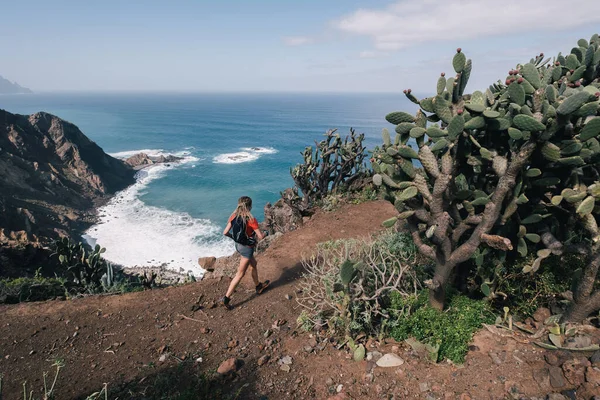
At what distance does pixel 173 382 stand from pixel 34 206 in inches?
1362

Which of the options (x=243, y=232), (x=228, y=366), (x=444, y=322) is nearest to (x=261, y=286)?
(x=243, y=232)

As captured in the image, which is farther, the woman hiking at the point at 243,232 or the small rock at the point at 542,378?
the woman hiking at the point at 243,232

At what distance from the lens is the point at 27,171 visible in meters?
35.3

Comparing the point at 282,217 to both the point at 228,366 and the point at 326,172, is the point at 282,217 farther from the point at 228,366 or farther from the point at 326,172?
the point at 228,366

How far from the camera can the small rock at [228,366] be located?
14.8 ft

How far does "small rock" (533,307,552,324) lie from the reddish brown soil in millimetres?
769

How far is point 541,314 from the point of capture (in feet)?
16.0

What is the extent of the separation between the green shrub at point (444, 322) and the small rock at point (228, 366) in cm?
205

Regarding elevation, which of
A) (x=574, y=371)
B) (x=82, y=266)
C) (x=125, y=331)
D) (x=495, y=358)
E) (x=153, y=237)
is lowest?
(x=153, y=237)

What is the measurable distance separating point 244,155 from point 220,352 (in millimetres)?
56312

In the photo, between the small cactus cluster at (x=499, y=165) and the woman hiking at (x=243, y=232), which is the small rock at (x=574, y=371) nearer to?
the small cactus cluster at (x=499, y=165)

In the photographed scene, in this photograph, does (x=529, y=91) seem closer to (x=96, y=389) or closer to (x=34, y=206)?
(x=96, y=389)

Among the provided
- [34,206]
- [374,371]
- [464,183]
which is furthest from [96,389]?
[34,206]

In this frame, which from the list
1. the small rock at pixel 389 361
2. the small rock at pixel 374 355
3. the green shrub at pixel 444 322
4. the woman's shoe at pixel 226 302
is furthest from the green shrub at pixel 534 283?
the woman's shoe at pixel 226 302
